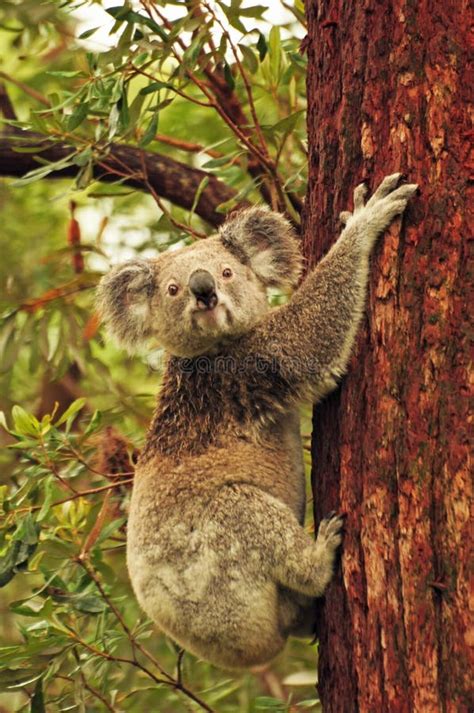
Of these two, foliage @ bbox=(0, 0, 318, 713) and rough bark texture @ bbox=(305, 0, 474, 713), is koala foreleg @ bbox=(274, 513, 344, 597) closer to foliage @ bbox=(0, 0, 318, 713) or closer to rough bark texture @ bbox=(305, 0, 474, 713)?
rough bark texture @ bbox=(305, 0, 474, 713)

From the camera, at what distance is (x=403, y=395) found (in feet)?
8.44

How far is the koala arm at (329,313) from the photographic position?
282 cm

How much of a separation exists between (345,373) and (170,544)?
90 cm

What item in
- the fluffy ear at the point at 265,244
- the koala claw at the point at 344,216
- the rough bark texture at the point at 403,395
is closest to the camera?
the rough bark texture at the point at 403,395

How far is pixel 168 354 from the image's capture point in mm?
3949

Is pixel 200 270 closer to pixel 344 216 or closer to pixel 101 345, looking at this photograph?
pixel 344 216

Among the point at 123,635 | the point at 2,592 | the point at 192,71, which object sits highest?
the point at 192,71

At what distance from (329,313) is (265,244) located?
76cm

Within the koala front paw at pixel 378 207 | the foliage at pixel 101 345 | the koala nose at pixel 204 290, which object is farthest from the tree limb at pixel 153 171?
the koala front paw at pixel 378 207

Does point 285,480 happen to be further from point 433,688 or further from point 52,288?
point 52,288

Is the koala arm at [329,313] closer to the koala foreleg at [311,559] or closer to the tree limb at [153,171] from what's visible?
the koala foreleg at [311,559]

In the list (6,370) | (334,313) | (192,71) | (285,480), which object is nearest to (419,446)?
(334,313)

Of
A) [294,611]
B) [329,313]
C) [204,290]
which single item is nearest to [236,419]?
[204,290]

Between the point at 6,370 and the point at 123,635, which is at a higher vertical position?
the point at 6,370
